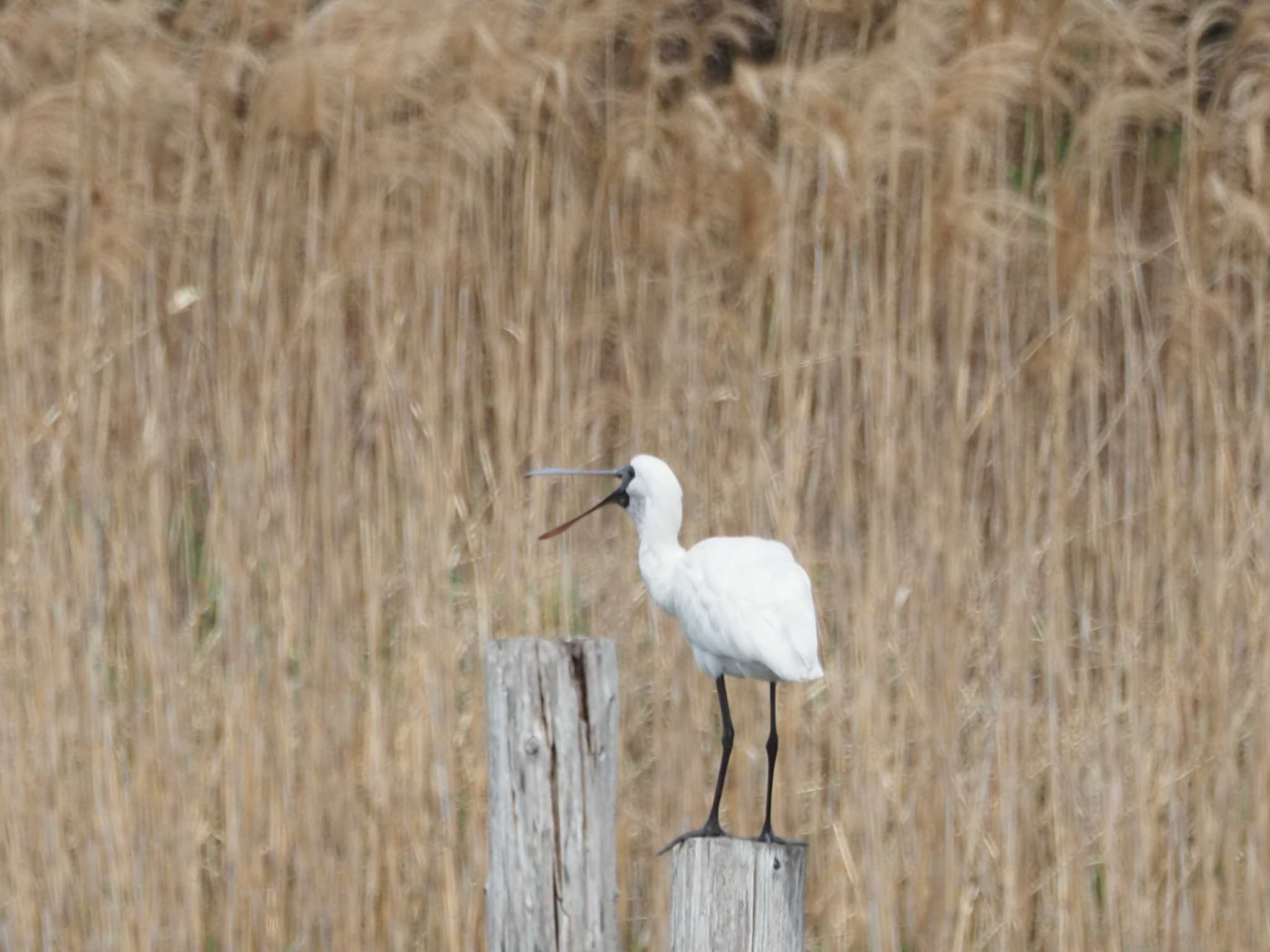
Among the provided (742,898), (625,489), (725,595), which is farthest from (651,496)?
(742,898)

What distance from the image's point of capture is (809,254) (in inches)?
146

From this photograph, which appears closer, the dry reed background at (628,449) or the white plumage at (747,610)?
the white plumage at (747,610)

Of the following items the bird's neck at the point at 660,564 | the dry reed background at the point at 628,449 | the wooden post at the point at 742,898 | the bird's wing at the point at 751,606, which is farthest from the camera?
the dry reed background at the point at 628,449

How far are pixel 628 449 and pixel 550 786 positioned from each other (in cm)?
153

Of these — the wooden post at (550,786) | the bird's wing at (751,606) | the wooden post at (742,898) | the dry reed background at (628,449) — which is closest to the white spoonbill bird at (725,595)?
the bird's wing at (751,606)

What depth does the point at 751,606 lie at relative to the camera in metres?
2.33

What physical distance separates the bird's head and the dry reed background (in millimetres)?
873

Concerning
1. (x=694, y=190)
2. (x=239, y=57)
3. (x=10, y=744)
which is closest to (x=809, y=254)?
(x=694, y=190)

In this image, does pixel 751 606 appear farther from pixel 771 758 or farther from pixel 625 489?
pixel 625 489

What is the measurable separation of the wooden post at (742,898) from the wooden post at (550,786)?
0.12 meters

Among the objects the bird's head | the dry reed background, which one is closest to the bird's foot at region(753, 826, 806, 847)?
the bird's head

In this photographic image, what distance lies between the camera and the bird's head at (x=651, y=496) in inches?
101

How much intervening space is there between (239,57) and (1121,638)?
2.29 metres

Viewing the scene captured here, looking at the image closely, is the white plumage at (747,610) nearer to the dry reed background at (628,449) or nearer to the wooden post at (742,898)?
the wooden post at (742,898)
